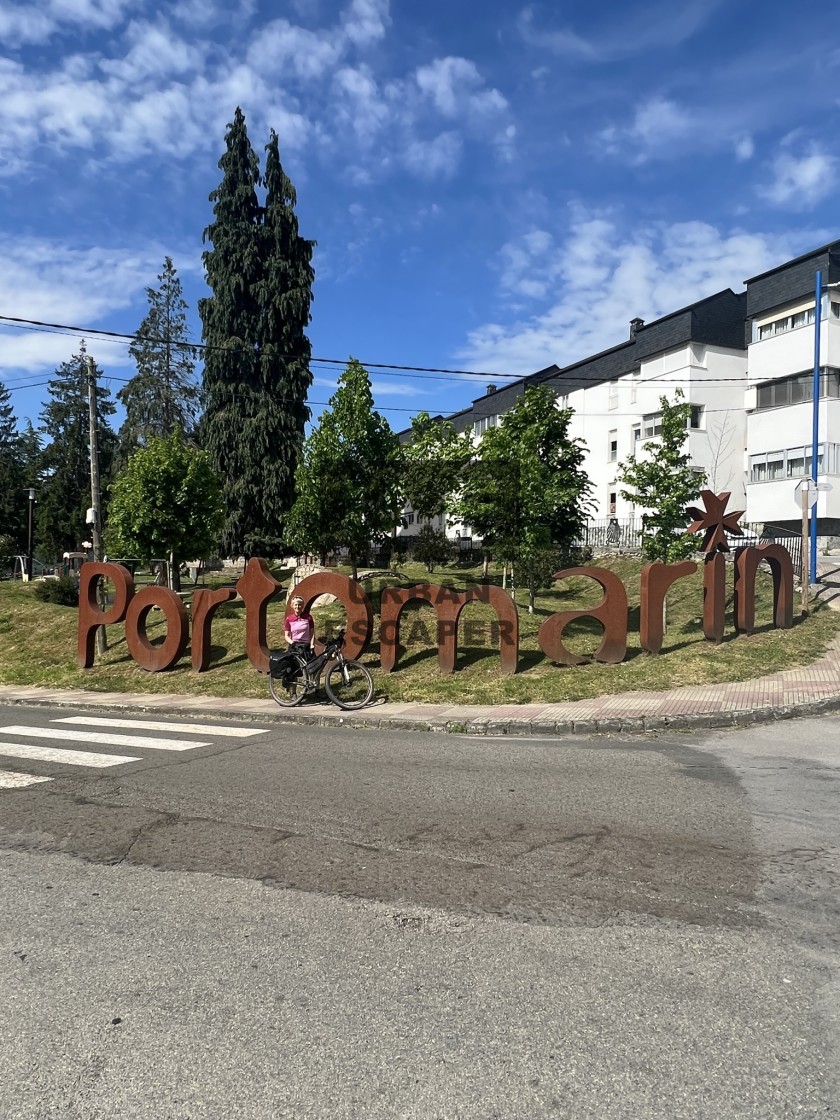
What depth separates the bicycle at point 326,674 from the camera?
40.2 feet

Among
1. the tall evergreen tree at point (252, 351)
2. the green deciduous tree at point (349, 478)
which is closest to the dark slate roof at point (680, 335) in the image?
the tall evergreen tree at point (252, 351)

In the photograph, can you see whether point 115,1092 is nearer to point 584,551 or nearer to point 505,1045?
point 505,1045

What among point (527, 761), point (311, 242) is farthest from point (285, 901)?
point (311, 242)

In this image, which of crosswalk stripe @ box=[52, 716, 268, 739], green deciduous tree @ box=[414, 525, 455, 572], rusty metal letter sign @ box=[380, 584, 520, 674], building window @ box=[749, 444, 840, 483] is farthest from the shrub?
building window @ box=[749, 444, 840, 483]

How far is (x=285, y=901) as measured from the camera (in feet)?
14.4

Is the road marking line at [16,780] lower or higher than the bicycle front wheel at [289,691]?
higher

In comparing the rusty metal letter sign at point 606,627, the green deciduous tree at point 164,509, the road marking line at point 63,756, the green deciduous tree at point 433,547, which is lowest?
the road marking line at point 63,756

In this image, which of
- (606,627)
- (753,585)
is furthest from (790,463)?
(606,627)

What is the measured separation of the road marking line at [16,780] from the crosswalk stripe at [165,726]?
2902mm

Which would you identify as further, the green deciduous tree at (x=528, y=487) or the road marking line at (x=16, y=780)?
the green deciduous tree at (x=528, y=487)

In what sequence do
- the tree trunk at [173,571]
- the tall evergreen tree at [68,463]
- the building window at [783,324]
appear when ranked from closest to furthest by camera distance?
the tree trunk at [173,571] < the building window at [783,324] < the tall evergreen tree at [68,463]

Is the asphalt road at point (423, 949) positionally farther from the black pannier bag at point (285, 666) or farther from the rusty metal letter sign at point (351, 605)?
the rusty metal letter sign at point (351, 605)

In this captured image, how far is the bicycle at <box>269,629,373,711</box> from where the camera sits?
12242 mm

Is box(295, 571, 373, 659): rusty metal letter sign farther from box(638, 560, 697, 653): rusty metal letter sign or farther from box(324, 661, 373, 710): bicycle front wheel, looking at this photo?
box(638, 560, 697, 653): rusty metal letter sign
